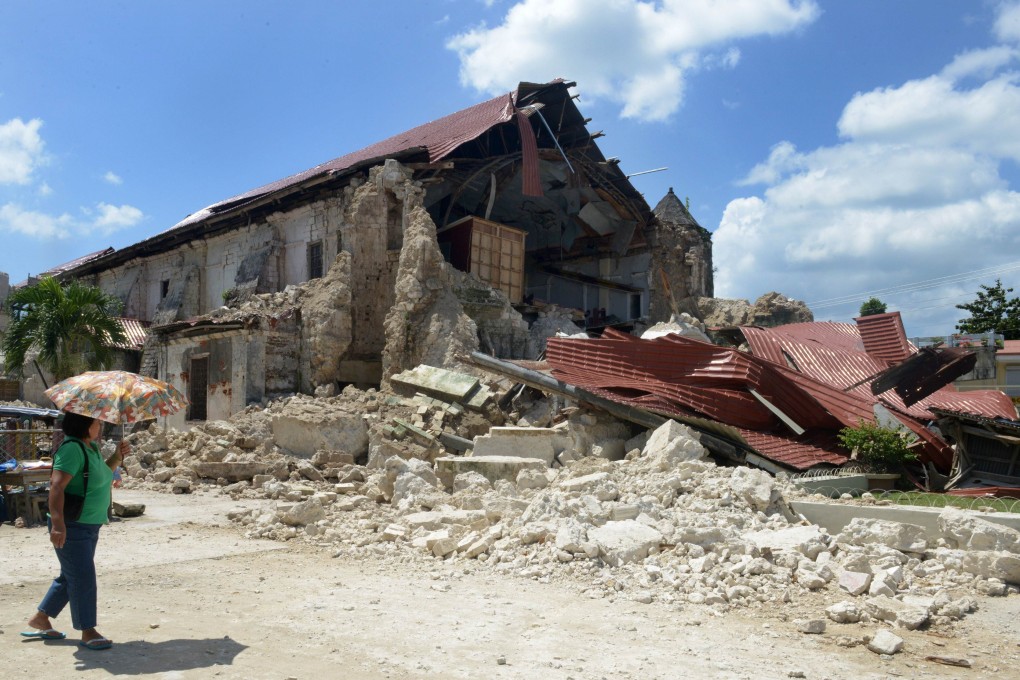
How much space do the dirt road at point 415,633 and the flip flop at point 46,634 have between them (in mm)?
66

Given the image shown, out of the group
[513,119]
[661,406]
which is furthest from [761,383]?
[513,119]

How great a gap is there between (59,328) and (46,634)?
59.9ft

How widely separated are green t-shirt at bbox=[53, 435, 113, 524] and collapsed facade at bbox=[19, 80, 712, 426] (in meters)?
11.8

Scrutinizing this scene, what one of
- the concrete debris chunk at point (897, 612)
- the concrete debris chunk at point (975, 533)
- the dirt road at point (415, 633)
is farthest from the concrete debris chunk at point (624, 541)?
the concrete debris chunk at point (975, 533)

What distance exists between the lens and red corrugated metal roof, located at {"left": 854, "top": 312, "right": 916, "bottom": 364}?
15127 mm

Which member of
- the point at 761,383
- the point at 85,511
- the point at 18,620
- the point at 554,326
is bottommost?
the point at 18,620

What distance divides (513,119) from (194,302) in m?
12.4

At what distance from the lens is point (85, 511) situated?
182 inches

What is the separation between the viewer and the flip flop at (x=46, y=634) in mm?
4660

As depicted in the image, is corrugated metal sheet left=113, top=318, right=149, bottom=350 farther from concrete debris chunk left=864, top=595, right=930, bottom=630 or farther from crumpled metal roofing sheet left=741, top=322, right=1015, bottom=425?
concrete debris chunk left=864, top=595, right=930, bottom=630

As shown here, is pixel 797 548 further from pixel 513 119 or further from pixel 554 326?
pixel 513 119

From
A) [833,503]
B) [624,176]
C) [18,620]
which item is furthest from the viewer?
[624,176]

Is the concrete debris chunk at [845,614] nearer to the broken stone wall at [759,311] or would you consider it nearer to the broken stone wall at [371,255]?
the broken stone wall at [371,255]

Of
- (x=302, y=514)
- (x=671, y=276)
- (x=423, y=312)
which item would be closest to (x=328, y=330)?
(x=423, y=312)
